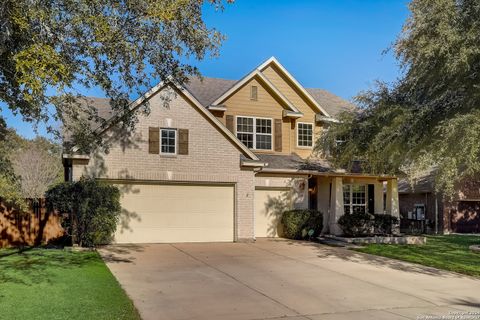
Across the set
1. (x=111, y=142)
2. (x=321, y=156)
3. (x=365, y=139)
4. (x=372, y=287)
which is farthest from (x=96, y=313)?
(x=321, y=156)

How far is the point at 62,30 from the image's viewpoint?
10289 mm

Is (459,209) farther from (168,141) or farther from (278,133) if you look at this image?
(168,141)

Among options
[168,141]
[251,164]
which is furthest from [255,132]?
[168,141]

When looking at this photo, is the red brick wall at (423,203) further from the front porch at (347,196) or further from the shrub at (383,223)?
the shrub at (383,223)

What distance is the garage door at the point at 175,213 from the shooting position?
62.5ft

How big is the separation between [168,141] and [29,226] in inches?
237

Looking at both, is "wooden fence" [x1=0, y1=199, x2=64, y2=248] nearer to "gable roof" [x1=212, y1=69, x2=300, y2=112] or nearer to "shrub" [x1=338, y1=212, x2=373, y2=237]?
"gable roof" [x1=212, y1=69, x2=300, y2=112]

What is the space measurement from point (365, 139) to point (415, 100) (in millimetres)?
2666

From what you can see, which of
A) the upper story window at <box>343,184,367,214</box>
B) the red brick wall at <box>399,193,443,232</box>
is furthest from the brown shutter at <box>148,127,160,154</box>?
the red brick wall at <box>399,193,443,232</box>

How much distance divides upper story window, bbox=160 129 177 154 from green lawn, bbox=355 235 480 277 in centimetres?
803

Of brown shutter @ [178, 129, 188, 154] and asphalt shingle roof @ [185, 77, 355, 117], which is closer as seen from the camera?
brown shutter @ [178, 129, 188, 154]

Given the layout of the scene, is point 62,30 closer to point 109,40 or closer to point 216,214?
point 109,40

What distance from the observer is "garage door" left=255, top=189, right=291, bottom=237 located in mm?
22188

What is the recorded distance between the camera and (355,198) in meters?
24.5
